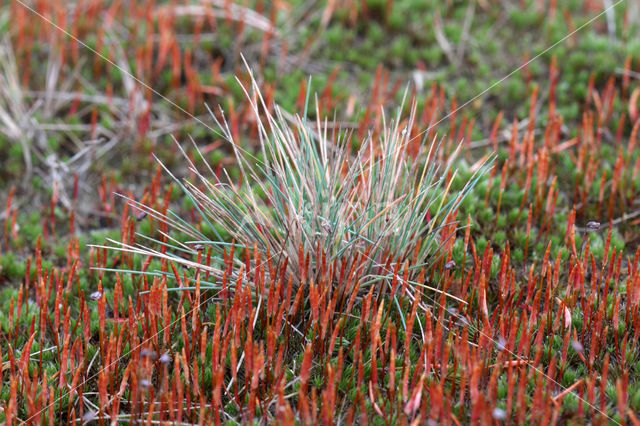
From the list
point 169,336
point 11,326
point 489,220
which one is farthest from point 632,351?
point 11,326

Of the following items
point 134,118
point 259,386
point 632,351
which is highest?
point 134,118

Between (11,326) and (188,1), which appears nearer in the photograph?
(11,326)

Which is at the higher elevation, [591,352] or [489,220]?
[489,220]

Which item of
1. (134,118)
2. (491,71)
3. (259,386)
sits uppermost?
(491,71)

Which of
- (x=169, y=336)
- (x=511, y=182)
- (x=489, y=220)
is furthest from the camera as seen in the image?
(x=511, y=182)

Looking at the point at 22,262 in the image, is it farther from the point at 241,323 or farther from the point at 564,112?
the point at 564,112

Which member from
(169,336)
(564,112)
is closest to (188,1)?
(564,112)

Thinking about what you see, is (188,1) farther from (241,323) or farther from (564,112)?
(241,323)

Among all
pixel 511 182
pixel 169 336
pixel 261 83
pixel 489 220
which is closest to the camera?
pixel 169 336

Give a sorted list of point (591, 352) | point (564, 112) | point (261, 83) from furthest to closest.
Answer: point (261, 83) < point (564, 112) < point (591, 352)
